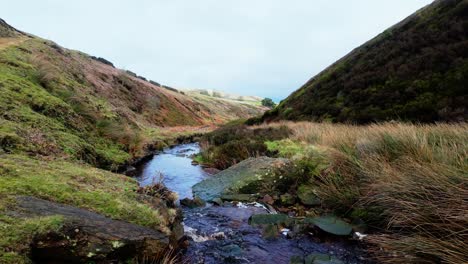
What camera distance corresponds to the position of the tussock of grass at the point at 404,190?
4.22m

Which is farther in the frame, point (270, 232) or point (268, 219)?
point (268, 219)

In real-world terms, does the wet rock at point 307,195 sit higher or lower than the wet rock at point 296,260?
higher

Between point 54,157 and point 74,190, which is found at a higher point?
point 54,157

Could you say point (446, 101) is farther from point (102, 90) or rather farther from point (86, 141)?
point (102, 90)

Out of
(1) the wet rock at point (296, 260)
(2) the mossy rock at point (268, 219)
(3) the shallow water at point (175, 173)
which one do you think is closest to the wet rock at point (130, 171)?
(3) the shallow water at point (175, 173)

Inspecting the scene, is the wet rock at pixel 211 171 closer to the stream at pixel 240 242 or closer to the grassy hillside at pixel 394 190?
the grassy hillside at pixel 394 190

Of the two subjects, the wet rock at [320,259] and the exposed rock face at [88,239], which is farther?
the wet rock at [320,259]

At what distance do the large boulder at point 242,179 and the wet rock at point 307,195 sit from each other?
1.10 m

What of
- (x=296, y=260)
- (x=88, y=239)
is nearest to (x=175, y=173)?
(x=296, y=260)

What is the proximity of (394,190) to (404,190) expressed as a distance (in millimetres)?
227

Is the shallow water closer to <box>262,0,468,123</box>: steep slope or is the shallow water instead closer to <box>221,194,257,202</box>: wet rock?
<box>221,194,257,202</box>: wet rock

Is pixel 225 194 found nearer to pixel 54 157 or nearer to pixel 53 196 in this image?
pixel 54 157

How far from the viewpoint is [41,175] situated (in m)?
5.88

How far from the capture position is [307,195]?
8000mm
